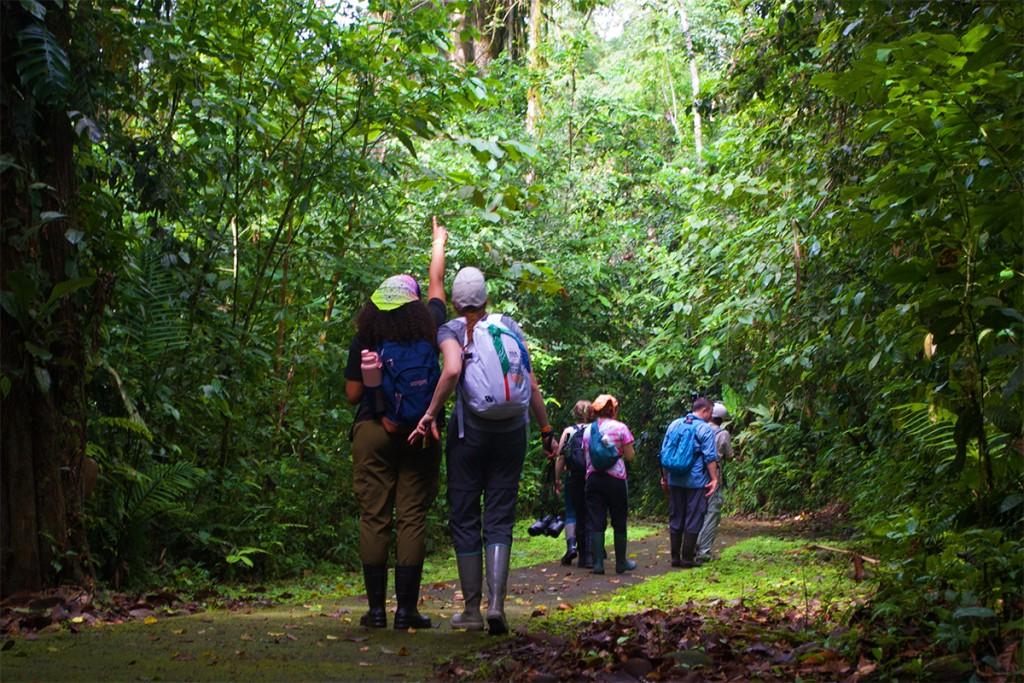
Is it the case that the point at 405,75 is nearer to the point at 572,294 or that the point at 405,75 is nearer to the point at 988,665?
the point at 988,665

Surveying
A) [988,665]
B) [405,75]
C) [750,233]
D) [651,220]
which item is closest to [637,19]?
[651,220]

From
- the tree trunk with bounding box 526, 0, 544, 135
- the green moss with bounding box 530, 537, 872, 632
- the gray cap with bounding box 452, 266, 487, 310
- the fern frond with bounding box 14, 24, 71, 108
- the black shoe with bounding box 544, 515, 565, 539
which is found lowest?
the green moss with bounding box 530, 537, 872, 632

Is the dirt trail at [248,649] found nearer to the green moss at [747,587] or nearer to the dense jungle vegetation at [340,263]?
the green moss at [747,587]

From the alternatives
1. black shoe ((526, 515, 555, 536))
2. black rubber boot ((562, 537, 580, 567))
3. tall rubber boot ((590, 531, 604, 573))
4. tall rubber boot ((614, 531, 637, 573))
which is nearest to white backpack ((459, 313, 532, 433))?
tall rubber boot ((590, 531, 604, 573))

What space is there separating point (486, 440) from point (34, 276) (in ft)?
9.60

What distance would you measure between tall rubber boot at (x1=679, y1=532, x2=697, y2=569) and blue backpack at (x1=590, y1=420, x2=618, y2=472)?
1.49 meters

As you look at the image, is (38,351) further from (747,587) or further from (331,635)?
(747,587)

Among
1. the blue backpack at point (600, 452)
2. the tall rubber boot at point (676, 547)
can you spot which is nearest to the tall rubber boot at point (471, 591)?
the blue backpack at point (600, 452)

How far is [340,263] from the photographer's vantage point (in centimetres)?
1011

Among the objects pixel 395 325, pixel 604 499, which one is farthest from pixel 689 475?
pixel 395 325

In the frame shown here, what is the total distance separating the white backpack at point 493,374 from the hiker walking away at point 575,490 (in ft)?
18.8

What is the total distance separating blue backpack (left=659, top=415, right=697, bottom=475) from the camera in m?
12.4

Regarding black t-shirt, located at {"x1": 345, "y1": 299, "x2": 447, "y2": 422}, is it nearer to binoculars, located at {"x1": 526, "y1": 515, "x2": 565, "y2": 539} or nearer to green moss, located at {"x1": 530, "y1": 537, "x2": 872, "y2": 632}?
green moss, located at {"x1": 530, "y1": 537, "x2": 872, "y2": 632}

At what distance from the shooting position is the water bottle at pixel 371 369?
6.62m
